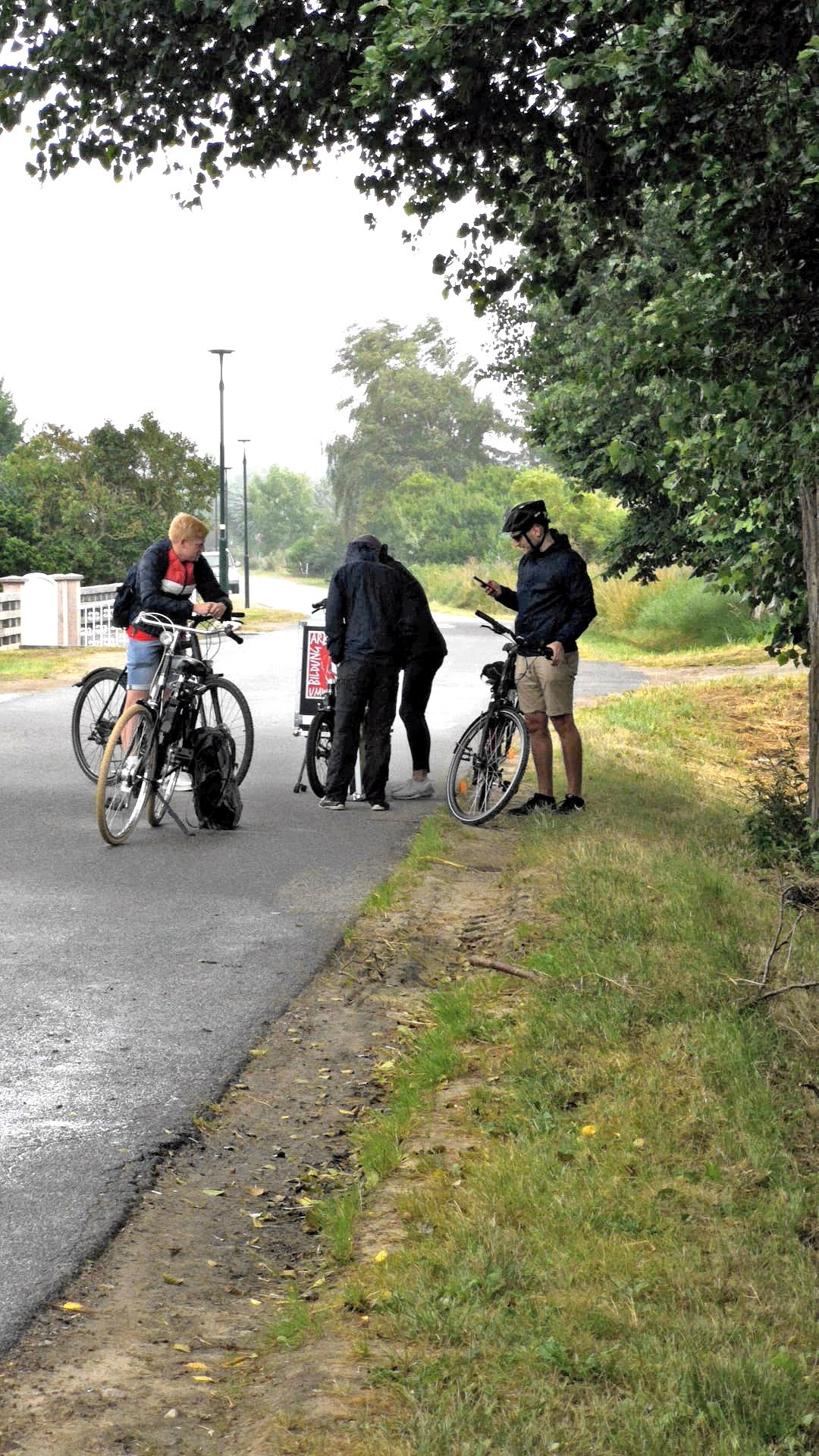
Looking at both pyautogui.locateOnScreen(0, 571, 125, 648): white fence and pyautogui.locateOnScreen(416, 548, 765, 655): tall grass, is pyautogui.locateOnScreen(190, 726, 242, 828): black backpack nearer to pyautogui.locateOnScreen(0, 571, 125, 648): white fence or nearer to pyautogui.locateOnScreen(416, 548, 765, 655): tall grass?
pyautogui.locateOnScreen(0, 571, 125, 648): white fence

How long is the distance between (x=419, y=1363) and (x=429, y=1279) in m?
0.39

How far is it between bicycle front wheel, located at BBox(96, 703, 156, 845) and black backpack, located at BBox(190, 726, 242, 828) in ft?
1.19

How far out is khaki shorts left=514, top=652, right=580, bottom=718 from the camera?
10.7m

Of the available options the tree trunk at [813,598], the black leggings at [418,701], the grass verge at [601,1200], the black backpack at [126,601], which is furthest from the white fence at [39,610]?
the grass verge at [601,1200]

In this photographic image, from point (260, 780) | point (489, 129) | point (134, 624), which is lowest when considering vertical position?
point (260, 780)

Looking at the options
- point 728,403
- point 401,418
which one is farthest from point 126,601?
point 401,418

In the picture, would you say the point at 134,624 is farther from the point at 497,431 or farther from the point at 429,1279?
the point at 497,431

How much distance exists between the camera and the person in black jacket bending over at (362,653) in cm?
1107

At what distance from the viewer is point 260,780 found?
12836mm

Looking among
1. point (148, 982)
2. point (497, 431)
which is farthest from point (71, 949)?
point (497, 431)

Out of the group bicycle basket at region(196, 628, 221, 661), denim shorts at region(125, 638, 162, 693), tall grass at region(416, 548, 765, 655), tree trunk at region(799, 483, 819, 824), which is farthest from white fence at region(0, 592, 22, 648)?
tree trunk at region(799, 483, 819, 824)

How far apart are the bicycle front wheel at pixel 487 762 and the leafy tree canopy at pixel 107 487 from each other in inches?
1232

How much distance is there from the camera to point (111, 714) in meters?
11.4

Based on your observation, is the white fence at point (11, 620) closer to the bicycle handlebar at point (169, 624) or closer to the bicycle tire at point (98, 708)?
the bicycle tire at point (98, 708)
